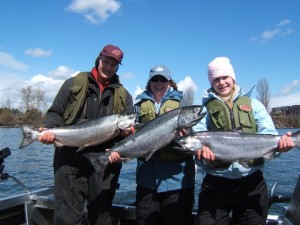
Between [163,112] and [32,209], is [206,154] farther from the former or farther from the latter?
[32,209]

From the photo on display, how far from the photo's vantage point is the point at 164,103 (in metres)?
4.93

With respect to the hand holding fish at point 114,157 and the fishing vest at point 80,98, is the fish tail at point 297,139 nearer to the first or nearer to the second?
the hand holding fish at point 114,157

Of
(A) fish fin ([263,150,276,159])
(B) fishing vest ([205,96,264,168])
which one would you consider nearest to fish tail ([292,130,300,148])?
(A) fish fin ([263,150,276,159])

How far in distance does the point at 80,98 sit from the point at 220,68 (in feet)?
6.57

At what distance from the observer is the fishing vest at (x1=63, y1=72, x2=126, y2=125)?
16.8ft

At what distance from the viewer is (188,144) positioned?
Result: 4309 millimetres

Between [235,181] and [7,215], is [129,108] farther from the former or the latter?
[7,215]

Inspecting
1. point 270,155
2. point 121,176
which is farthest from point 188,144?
point 121,176

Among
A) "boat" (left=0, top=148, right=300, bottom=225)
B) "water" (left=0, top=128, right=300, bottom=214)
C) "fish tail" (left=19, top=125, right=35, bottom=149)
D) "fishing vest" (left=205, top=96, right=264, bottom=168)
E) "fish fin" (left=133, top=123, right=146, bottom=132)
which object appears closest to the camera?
"fishing vest" (left=205, top=96, right=264, bottom=168)

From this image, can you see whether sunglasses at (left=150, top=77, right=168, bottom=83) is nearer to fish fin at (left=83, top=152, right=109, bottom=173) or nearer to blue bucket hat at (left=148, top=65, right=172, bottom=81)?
blue bucket hat at (left=148, top=65, right=172, bottom=81)

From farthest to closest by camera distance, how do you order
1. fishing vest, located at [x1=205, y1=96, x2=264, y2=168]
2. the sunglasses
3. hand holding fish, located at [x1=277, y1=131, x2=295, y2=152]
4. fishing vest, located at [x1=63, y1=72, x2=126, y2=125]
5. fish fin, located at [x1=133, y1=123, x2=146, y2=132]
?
1. fishing vest, located at [x1=63, y1=72, x2=126, y2=125]
2. the sunglasses
3. fish fin, located at [x1=133, y1=123, x2=146, y2=132]
4. fishing vest, located at [x1=205, y1=96, x2=264, y2=168]
5. hand holding fish, located at [x1=277, y1=131, x2=295, y2=152]

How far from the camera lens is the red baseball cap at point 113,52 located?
503cm

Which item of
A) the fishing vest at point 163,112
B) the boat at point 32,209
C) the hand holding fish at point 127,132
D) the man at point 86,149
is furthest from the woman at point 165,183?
the boat at point 32,209

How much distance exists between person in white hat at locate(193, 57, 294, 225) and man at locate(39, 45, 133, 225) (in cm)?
136
